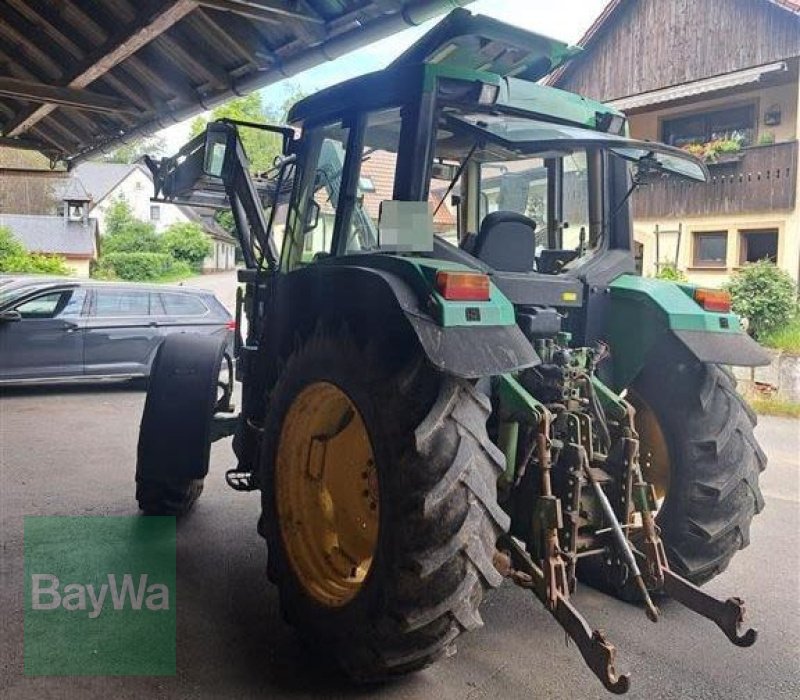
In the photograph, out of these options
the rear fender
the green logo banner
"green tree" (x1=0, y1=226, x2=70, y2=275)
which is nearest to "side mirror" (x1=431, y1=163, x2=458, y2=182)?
the rear fender

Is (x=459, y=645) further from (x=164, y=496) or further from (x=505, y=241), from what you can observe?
(x=164, y=496)

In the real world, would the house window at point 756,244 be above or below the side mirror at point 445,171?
below

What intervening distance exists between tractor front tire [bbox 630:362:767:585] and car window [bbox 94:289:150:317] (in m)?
8.42

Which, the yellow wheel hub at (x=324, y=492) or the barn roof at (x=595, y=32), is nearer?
the yellow wheel hub at (x=324, y=492)

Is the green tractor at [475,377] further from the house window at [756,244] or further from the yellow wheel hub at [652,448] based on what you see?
the house window at [756,244]

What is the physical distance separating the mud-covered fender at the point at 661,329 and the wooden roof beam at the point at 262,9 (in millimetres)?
2279

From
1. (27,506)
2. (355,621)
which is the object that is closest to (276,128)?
(355,621)

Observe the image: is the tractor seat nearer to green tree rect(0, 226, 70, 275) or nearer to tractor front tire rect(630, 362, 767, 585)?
tractor front tire rect(630, 362, 767, 585)

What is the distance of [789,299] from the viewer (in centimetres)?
1185

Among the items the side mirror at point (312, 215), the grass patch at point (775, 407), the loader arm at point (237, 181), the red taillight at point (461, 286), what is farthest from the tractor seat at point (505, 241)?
the grass patch at point (775, 407)

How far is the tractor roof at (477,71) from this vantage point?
2834 millimetres

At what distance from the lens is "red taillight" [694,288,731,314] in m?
3.39

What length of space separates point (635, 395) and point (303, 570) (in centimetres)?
173

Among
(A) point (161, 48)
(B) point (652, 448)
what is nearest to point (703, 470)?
(B) point (652, 448)
